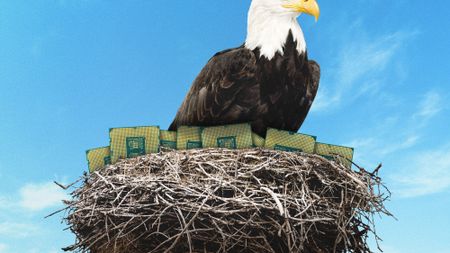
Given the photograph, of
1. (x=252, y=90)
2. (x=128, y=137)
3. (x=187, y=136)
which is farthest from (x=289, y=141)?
(x=128, y=137)

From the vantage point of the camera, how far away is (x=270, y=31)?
5.95 m

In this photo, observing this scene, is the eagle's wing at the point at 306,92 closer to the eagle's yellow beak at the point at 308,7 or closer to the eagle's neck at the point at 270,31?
the eagle's neck at the point at 270,31

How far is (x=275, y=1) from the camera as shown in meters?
6.00

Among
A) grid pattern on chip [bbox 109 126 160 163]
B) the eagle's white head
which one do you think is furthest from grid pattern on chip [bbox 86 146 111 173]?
the eagle's white head

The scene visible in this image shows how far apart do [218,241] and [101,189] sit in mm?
1193

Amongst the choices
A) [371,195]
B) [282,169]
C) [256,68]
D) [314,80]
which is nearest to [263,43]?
[256,68]

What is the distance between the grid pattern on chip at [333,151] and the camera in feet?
19.1

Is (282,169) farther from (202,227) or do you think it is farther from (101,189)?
(101,189)

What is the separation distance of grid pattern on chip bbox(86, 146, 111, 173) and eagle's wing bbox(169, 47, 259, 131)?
2.92 ft

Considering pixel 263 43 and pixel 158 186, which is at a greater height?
pixel 263 43

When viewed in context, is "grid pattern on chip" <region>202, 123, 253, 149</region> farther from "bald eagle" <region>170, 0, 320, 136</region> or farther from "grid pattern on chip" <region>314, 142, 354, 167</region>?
"grid pattern on chip" <region>314, 142, 354, 167</region>

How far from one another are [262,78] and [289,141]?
0.65m

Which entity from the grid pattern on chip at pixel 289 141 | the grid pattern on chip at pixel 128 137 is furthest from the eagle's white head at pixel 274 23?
the grid pattern on chip at pixel 128 137

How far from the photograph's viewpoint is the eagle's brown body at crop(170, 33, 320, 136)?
5.76 metres
